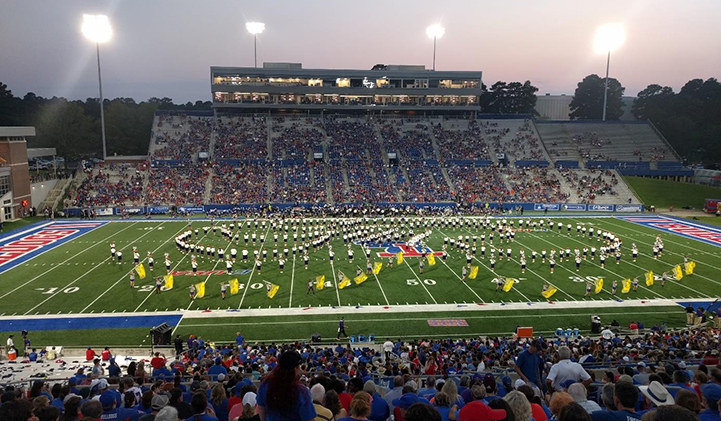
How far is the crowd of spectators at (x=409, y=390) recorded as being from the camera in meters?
3.25

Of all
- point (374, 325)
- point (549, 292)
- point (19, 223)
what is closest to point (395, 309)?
point (374, 325)

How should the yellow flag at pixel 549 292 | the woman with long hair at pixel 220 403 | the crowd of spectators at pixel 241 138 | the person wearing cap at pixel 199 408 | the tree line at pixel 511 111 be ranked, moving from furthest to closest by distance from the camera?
the tree line at pixel 511 111
the crowd of spectators at pixel 241 138
the yellow flag at pixel 549 292
the woman with long hair at pixel 220 403
the person wearing cap at pixel 199 408

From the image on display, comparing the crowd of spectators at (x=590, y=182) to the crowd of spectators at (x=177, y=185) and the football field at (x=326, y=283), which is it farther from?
the crowd of spectators at (x=177, y=185)

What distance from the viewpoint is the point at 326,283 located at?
20.0 metres

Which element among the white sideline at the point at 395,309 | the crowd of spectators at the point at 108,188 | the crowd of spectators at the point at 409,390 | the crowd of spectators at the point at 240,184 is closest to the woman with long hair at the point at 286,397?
the crowd of spectators at the point at 409,390

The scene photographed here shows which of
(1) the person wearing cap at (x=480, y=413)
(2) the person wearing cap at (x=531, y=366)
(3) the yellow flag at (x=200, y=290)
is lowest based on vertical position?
(3) the yellow flag at (x=200, y=290)

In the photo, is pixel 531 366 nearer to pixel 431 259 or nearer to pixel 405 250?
pixel 431 259

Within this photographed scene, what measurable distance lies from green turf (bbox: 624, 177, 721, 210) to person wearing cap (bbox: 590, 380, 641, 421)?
47.8 meters

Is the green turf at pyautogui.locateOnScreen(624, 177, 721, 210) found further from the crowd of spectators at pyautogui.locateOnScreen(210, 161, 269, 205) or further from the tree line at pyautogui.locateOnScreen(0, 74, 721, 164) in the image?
the crowd of spectators at pyautogui.locateOnScreen(210, 161, 269, 205)

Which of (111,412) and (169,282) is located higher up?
(111,412)

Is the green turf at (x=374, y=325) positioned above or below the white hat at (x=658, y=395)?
below

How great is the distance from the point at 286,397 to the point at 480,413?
4.76ft

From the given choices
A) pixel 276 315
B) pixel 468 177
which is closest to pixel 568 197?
pixel 468 177

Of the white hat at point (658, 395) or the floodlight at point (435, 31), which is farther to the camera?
the floodlight at point (435, 31)
